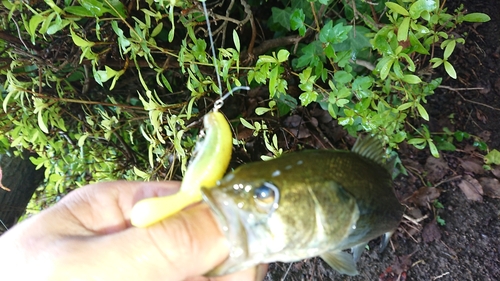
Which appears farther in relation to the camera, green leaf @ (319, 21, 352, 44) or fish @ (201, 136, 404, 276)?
green leaf @ (319, 21, 352, 44)

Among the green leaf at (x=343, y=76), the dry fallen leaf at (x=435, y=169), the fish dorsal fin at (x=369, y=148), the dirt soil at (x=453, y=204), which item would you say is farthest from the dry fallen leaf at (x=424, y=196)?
the fish dorsal fin at (x=369, y=148)

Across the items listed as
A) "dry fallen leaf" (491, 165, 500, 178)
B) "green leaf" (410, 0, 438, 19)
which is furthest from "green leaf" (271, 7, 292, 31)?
"dry fallen leaf" (491, 165, 500, 178)

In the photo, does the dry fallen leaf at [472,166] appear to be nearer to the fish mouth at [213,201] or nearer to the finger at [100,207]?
the finger at [100,207]

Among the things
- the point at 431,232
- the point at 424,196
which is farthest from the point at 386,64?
the point at 431,232

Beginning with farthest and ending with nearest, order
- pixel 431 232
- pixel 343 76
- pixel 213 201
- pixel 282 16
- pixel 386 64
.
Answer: pixel 431 232
pixel 282 16
pixel 343 76
pixel 386 64
pixel 213 201

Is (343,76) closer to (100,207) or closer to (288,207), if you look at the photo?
(288,207)

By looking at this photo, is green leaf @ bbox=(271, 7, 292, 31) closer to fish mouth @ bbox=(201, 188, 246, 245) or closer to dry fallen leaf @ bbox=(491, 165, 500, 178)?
fish mouth @ bbox=(201, 188, 246, 245)

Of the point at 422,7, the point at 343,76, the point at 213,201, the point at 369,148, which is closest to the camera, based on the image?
the point at 213,201

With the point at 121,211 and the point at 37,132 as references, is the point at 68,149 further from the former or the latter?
the point at 121,211

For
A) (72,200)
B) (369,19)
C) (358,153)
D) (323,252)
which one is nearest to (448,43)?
(369,19)
